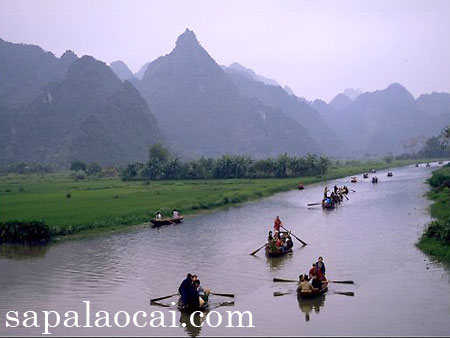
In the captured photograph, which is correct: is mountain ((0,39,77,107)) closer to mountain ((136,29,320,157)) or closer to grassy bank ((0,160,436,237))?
mountain ((136,29,320,157))

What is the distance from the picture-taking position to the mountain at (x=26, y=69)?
520 ft

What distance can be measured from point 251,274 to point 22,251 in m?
10.5

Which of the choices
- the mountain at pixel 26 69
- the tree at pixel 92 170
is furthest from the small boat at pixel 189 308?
the mountain at pixel 26 69

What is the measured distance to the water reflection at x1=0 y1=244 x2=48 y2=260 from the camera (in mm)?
20594

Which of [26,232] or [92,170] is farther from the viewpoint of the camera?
[92,170]

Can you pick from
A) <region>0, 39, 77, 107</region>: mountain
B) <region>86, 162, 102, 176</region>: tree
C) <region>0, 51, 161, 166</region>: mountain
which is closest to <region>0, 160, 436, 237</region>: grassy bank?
<region>86, 162, 102, 176</region>: tree

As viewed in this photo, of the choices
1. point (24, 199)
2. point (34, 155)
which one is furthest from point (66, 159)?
point (24, 199)

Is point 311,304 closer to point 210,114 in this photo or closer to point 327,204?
point 327,204

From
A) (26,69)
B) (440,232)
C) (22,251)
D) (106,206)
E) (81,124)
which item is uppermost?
(26,69)

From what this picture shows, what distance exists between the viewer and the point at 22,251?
71.2 feet

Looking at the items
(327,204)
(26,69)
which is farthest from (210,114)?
(327,204)

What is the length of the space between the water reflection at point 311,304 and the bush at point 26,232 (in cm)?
1386

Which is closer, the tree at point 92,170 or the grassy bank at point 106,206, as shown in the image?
the grassy bank at point 106,206

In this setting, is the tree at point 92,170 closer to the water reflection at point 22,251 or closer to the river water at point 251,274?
the river water at point 251,274
